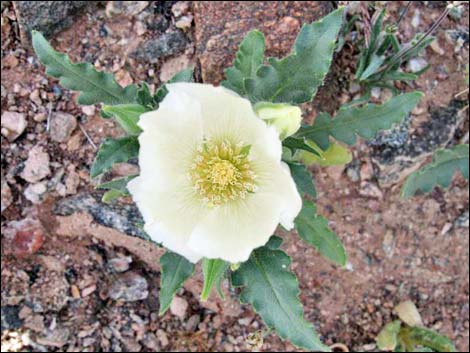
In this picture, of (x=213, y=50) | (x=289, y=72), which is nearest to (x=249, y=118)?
(x=289, y=72)

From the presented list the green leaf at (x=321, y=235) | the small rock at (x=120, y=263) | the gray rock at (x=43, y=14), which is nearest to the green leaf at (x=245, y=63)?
the green leaf at (x=321, y=235)

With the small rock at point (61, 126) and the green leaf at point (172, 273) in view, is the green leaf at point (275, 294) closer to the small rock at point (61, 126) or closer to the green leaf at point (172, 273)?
the green leaf at point (172, 273)

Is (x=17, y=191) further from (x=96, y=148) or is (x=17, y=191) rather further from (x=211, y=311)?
(x=211, y=311)

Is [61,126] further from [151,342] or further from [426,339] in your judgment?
[426,339]

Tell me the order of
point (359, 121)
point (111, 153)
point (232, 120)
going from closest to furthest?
point (232, 120)
point (111, 153)
point (359, 121)

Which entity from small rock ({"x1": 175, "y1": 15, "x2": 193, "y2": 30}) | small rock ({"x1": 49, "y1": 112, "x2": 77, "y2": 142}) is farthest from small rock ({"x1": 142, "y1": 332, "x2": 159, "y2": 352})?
small rock ({"x1": 175, "y1": 15, "x2": 193, "y2": 30})

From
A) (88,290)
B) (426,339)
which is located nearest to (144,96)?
(88,290)

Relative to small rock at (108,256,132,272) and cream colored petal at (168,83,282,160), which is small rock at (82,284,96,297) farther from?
cream colored petal at (168,83,282,160)
